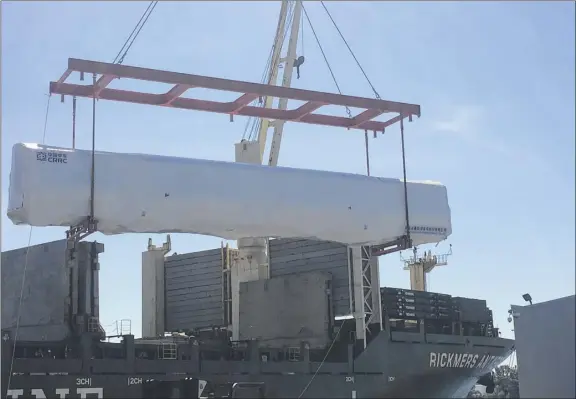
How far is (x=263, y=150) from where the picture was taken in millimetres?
28188

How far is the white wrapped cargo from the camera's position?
46.5ft

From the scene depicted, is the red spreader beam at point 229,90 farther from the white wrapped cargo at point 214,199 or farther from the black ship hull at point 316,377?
the black ship hull at point 316,377

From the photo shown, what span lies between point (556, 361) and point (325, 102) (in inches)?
395

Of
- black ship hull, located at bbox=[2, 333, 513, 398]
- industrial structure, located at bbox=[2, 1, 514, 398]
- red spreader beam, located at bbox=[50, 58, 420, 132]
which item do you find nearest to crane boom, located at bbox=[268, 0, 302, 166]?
industrial structure, located at bbox=[2, 1, 514, 398]

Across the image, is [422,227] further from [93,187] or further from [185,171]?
[93,187]

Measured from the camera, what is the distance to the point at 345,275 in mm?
20062

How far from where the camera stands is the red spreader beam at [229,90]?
15094 mm

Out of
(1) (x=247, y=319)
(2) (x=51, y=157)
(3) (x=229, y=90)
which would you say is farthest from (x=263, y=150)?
(2) (x=51, y=157)

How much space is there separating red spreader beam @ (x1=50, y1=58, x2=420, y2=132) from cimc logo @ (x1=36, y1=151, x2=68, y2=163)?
1.74m

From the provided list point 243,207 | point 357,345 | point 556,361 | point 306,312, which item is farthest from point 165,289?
point 556,361

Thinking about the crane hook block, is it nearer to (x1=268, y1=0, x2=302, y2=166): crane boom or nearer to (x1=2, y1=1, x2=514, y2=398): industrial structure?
(x1=268, y1=0, x2=302, y2=166): crane boom

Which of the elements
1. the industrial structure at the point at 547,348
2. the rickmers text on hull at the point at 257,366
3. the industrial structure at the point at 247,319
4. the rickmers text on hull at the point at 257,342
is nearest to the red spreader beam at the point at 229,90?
the industrial structure at the point at 247,319

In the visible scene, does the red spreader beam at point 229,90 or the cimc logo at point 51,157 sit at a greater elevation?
the red spreader beam at point 229,90

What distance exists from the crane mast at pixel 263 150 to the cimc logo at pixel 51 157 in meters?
6.74
